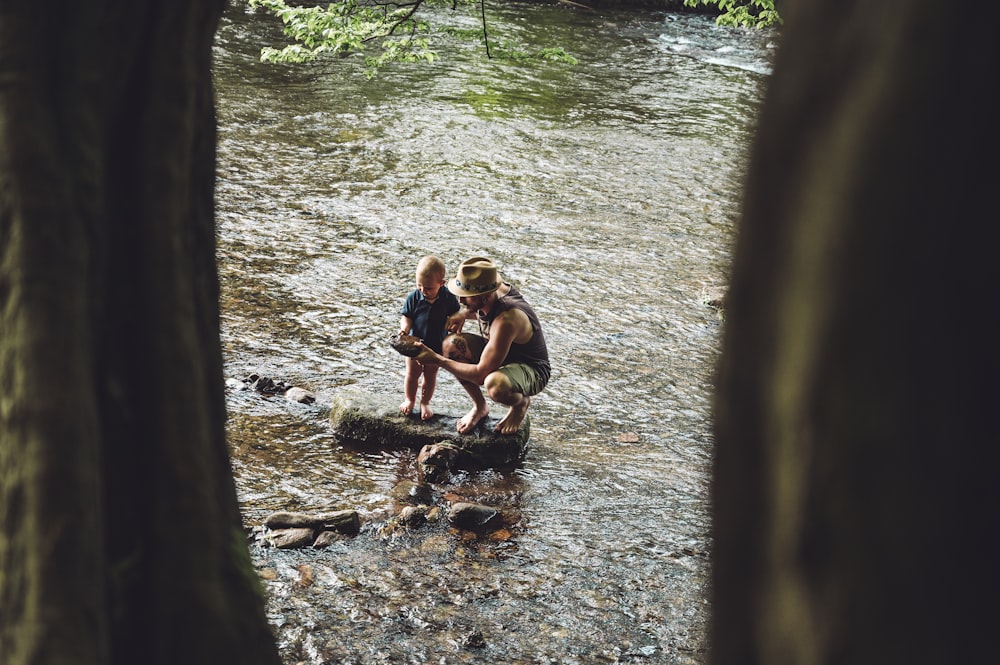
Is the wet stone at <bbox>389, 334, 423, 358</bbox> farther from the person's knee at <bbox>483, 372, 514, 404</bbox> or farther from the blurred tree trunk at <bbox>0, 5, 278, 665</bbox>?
the blurred tree trunk at <bbox>0, 5, 278, 665</bbox>

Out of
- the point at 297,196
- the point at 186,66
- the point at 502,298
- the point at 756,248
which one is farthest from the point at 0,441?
the point at 297,196

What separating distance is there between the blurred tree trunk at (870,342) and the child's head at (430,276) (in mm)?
5306

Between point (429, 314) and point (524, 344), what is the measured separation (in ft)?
2.15

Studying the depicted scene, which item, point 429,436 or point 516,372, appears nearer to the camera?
point 516,372

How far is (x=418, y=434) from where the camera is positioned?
6688 mm

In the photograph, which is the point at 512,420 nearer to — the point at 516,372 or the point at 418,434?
the point at 516,372

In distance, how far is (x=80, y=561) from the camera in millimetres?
2045

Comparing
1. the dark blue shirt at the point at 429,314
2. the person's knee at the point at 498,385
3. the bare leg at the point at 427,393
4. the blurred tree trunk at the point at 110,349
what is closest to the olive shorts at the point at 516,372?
the person's knee at the point at 498,385

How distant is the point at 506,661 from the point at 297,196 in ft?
29.3

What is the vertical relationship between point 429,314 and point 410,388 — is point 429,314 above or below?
above

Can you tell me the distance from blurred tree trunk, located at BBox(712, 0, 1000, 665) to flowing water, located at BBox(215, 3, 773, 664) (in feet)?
0.54

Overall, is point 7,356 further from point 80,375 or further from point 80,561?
point 80,561

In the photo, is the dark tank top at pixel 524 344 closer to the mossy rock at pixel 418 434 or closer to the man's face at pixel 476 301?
the man's face at pixel 476 301

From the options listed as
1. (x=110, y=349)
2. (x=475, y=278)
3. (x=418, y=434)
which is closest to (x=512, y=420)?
(x=418, y=434)
